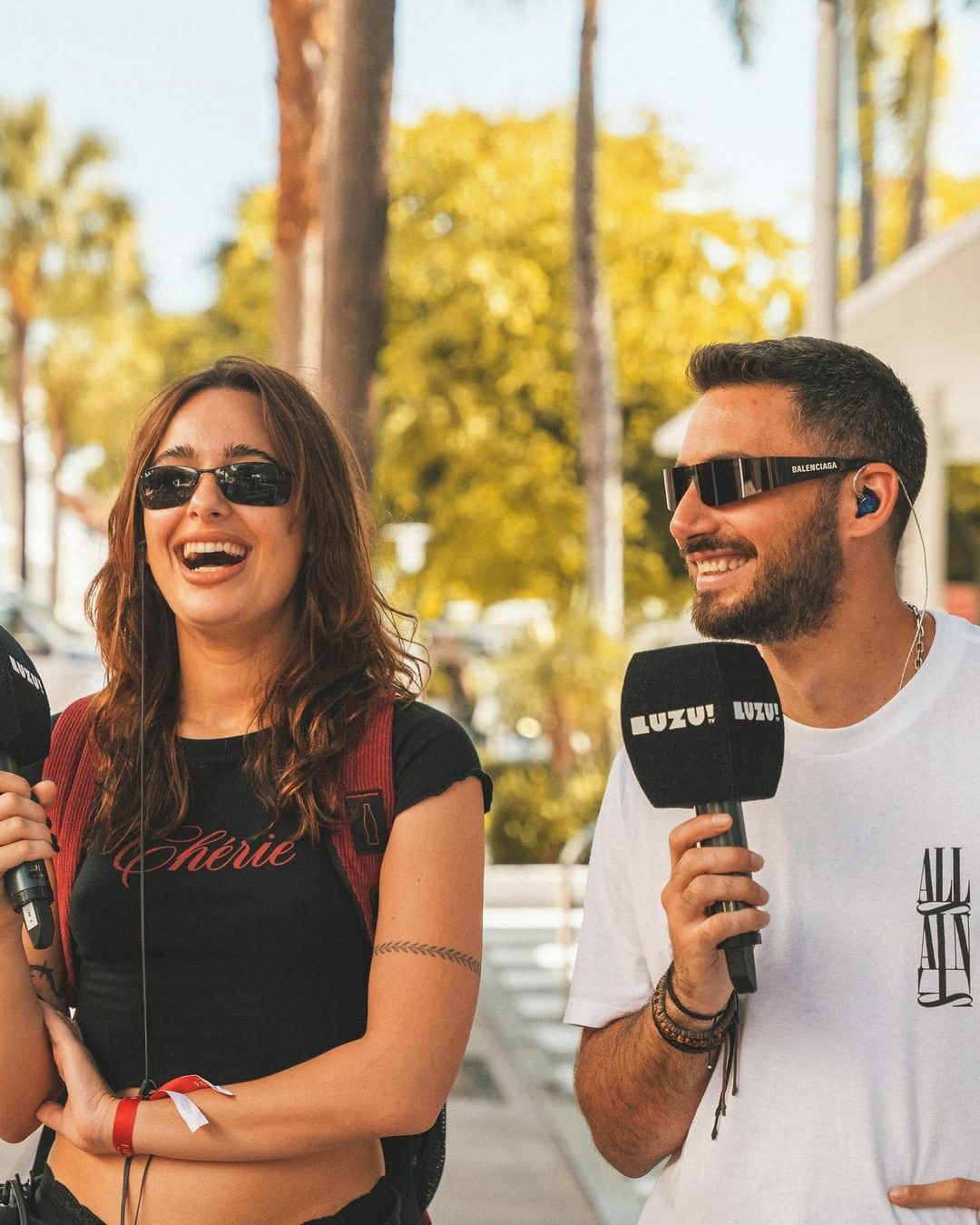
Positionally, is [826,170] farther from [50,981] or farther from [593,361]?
[593,361]

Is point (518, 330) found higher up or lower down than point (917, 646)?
higher up

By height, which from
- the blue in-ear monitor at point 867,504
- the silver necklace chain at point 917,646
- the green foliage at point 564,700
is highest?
the blue in-ear monitor at point 867,504

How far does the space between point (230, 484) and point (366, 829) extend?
0.58m

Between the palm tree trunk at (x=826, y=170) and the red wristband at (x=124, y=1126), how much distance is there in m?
7.65

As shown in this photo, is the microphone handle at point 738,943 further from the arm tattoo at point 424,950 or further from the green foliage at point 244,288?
the green foliage at point 244,288

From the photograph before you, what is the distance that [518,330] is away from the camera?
87.6 feet

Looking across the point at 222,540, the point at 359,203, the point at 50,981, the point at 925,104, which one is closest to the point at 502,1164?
the point at 50,981

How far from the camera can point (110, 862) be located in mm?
2348

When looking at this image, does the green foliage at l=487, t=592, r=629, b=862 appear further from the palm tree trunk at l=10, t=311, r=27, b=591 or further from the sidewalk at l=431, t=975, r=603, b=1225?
the palm tree trunk at l=10, t=311, r=27, b=591

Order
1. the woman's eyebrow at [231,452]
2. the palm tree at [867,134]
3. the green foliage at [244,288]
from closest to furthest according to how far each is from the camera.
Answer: the woman's eyebrow at [231,452] → the palm tree at [867,134] → the green foliage at [244,288]

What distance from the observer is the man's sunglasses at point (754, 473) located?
7.37 ft

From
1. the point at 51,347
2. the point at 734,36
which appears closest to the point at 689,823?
the point at 734,36

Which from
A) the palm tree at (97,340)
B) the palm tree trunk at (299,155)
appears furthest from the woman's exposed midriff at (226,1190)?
the palm tree at (97,340)

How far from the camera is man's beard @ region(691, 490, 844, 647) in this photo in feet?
7.29
